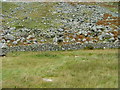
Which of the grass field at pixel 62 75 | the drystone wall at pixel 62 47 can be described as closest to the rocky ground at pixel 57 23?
the drystone wall at pixel 62 47

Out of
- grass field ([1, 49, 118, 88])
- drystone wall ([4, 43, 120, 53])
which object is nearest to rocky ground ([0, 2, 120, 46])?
drystone wall ([4, 43, 120, 53])

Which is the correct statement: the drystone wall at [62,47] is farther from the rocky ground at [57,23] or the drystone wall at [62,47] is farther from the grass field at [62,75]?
the grass field at [62,75]

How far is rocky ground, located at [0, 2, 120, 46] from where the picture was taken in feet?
153

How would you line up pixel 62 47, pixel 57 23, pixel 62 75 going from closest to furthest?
1. pixel 62 75
2. pixel 62 47
3. pixel 57 23

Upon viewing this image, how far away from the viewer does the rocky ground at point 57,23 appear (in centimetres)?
4659

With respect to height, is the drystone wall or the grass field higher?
the grass field

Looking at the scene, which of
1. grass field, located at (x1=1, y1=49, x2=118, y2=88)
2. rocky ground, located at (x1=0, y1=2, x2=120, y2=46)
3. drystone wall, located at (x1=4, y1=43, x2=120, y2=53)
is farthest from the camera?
rocky ground, located at (x1=0, y1=2, x2=120, y2=46)

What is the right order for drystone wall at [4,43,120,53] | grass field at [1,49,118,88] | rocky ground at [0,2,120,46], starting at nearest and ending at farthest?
grass field at [1,49,118,88] < drystone wall at [4,43,120,53] < rocky ground at [0,2,120,46]

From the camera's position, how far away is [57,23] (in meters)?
60.0

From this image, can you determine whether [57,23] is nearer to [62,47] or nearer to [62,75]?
[62,47]

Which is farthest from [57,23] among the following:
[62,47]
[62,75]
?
[62,75]

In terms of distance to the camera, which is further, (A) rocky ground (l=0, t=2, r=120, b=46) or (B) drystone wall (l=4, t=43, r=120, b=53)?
(A) rocky ground (l=0, t=2, r=120, b=46)

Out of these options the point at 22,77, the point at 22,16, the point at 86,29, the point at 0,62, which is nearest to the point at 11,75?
the point at 22,77

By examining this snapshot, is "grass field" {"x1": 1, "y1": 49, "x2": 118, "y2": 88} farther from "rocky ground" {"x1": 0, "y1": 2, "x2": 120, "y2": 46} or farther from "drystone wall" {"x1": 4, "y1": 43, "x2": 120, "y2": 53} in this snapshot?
"rocky ground" {"x1": 0, "y1": 2, "x2": 120, "y2": 46}
